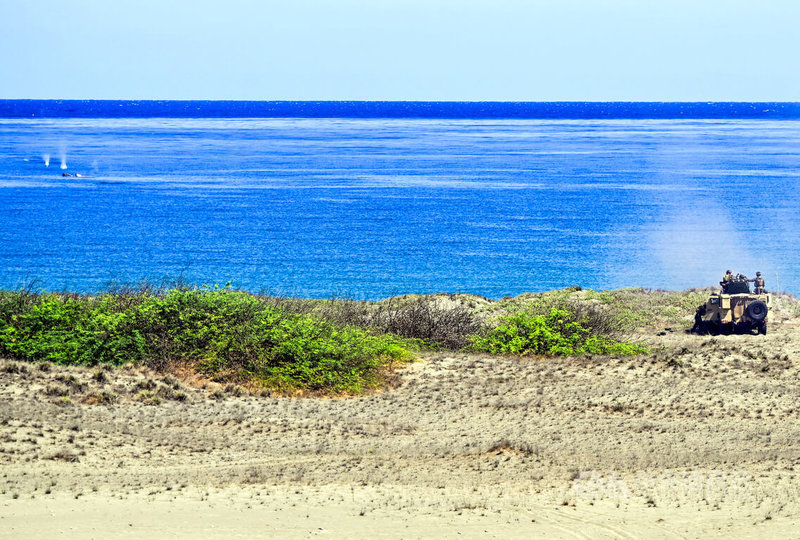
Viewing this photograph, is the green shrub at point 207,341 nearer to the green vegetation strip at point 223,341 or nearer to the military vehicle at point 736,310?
the green vegetation strip at point 223,341

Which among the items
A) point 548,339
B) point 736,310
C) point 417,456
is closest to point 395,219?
point 736,310

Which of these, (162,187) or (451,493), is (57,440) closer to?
(451,493)

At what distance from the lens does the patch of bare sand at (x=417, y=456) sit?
10797mm

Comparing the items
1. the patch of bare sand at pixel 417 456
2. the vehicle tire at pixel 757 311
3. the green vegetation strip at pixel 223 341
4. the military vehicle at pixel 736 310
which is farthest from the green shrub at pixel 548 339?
the vehicle tire at pixel 757 311

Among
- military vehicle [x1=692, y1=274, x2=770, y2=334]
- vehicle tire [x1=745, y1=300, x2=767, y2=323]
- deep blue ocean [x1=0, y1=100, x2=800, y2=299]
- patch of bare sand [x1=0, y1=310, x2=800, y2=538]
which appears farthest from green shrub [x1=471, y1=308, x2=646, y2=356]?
deep blue ocean [x1=0, y1=100, x2=800, y2=299]

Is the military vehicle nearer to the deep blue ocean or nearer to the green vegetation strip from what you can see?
the green vegetation strip

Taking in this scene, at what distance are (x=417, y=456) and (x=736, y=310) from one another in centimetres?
1401

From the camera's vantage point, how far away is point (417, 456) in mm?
13438

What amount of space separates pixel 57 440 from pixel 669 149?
357ft

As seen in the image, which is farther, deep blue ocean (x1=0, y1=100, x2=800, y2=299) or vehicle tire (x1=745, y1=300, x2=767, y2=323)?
deep blue ocean (x1=0, y1=100, x2=800, y2=299)

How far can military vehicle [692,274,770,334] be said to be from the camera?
2392 cm

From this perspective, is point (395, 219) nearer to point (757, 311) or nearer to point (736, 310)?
point (736, 310)

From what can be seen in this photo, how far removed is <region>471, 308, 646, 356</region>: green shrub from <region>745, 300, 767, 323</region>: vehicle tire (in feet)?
13.1

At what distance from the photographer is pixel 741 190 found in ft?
229
